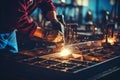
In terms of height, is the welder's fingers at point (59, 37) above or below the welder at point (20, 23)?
below

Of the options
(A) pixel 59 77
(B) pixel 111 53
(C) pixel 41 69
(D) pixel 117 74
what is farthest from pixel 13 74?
(B) pixel 111 53

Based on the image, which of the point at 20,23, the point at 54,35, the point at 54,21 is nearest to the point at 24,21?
the point at 20,23

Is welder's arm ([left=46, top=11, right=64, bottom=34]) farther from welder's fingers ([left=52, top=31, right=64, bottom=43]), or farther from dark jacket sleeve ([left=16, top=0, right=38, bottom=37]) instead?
dark jacket sleeve ([left=16, top=0, right=38, bottom=37])

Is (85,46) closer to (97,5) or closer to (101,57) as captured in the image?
(101,57)

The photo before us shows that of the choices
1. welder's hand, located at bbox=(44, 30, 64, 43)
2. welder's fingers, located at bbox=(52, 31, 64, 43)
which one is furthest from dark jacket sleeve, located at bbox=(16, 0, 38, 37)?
welder's fingers, located at bbox=(52, 31, 64, 43)

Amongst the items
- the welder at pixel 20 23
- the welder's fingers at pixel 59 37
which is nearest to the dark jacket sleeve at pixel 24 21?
the welder at pixel 20 23

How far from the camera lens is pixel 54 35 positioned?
11.4 ft

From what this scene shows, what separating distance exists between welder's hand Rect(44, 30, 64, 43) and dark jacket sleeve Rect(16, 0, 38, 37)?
0.21 metres

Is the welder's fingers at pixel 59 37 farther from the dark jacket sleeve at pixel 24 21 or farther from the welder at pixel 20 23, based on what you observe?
the dark jacket sleeve at pixel 24 21

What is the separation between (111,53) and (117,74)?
2.01 ft

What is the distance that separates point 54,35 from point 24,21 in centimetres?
45

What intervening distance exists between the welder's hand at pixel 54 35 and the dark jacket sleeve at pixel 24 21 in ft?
0.68

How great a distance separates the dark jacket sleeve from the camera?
3.19 metres

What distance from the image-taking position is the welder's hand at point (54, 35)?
3.45 metres
